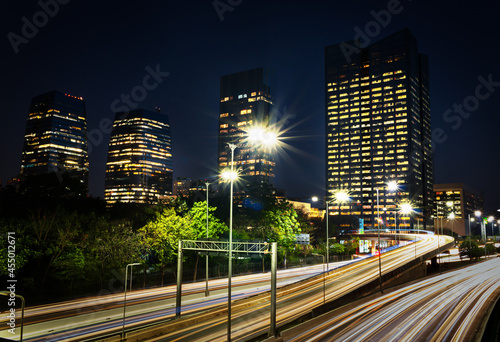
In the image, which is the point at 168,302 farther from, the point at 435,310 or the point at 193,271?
the point at 435,310

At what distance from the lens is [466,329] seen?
29.9 meters

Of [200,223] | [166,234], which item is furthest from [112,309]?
[200,223]

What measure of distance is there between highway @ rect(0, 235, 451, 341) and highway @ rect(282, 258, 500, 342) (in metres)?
3.19

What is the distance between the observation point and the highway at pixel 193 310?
1032 inches

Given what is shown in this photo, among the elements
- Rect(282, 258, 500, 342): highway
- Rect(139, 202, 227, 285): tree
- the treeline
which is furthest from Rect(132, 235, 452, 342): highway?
the treeline

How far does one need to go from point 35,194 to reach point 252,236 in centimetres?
3781

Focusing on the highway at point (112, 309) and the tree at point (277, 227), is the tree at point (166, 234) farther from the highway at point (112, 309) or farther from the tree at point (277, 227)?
the tree at point (277, 227)

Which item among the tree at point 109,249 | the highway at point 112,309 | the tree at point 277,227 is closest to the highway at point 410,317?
the highway at point 112,309

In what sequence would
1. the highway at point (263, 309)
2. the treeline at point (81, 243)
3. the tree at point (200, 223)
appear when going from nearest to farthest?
the highway at point (263, 309), the treeline at point (81, 243), the tree at point (200, 223)

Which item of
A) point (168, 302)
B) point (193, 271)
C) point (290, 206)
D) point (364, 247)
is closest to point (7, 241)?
point (168, 302)

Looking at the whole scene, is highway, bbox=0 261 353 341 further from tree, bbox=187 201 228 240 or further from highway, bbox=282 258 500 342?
highway, bbox=282 258 500 342

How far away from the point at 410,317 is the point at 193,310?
1878cm

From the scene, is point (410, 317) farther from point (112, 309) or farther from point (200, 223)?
point (200, 223)

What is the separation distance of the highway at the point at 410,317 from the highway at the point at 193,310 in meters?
3.19
